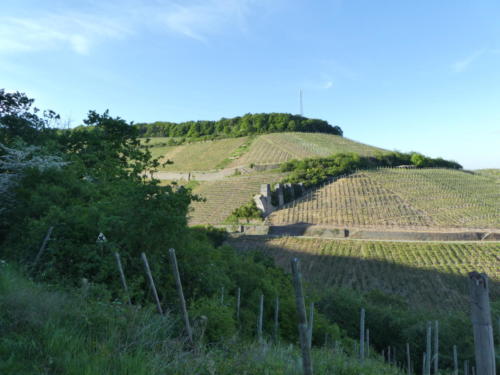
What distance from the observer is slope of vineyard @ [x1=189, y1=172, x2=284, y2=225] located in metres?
39.2

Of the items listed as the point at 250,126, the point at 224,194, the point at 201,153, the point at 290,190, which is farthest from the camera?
the point at 250,126

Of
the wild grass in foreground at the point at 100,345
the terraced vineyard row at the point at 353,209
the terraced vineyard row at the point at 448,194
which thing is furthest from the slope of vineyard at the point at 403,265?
the wild grass in foreground at the point at 100,345

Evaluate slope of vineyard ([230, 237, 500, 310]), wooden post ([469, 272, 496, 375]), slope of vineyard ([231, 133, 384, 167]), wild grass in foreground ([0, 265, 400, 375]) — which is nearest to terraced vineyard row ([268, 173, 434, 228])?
slope of vineyard ([230, 237, 500, 310])

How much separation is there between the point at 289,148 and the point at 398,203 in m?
29.2

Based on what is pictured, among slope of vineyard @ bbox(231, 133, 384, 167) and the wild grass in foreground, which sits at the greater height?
slope of vineyard @ bbox(231, 133, 384, 167)

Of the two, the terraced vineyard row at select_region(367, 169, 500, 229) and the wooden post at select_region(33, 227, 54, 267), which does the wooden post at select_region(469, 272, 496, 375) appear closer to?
the wooden post at select_region(33, 227, 54, 267)

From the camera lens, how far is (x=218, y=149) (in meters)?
68.8

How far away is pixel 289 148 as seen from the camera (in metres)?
61.4

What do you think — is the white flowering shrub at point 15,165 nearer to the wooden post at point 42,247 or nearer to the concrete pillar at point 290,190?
the wooden post at point 42,247

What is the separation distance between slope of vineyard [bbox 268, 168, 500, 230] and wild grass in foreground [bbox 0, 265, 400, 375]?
26998mm

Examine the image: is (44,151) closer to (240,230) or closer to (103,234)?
(103,234)

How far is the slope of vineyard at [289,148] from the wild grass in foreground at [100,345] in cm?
4841

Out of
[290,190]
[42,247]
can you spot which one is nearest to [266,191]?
[290,190]

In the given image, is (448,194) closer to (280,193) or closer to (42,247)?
(280,193)
